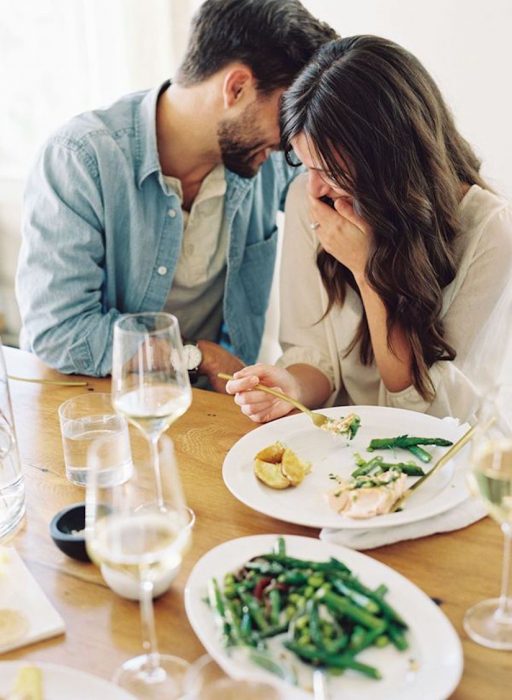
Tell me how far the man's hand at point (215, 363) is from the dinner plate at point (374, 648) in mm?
943

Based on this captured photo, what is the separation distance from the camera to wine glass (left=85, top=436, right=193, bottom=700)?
2.73 ft

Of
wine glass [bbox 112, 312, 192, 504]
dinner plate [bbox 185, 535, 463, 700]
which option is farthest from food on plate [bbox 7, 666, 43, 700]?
wine glass [bbox 112, 312, 192, 504]

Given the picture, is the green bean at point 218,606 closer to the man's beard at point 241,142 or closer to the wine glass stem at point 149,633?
the wine glass stem at point 149,633

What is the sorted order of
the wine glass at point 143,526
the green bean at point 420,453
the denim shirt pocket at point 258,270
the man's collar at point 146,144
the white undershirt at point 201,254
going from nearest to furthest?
the wine glass at point 143,526
the green bean at point 420,453
the man's collar at point 146,144
the white undershirt at point 201,254
the denim shirt pocket at point 258,270

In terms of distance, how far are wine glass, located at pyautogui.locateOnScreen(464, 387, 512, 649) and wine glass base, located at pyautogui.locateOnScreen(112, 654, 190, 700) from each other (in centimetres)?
32

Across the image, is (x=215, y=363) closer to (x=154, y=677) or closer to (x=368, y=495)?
(x=368, y=495)

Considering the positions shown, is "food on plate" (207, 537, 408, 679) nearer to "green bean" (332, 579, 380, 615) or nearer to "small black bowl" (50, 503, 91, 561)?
"green bean" (332, 579, 380, 615)

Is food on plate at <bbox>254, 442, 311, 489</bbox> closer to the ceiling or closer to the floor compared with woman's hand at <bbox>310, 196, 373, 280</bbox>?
closer to the floor

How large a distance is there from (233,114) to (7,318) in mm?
2000

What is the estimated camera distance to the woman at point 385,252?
1.54 m

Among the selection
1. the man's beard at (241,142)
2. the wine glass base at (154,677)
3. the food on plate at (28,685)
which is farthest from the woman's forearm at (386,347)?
the food on plate at (28,685)

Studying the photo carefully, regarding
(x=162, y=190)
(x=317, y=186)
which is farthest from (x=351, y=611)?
(x=162, y=190)

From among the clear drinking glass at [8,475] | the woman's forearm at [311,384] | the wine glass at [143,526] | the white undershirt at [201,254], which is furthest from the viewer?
the white undershirt at [201,254]

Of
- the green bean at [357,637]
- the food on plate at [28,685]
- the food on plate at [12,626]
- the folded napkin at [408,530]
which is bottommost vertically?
the folded napkin at [408,530]
